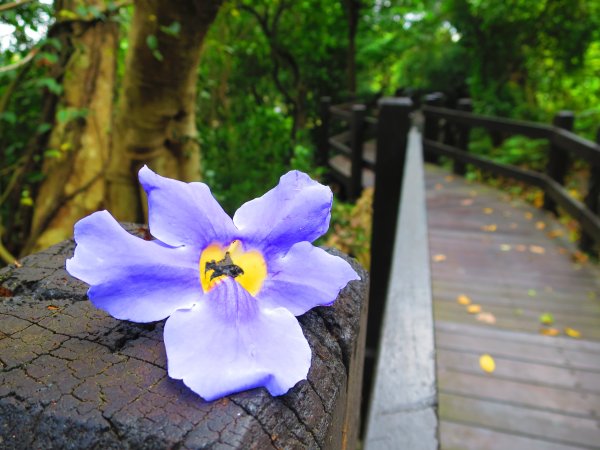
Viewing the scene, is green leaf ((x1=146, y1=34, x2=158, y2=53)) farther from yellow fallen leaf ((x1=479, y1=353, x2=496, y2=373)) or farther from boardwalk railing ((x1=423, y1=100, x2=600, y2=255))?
boardwalk railing ((x1=423, y1=100, x2=600, y2=255))

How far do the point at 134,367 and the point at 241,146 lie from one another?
485 cm

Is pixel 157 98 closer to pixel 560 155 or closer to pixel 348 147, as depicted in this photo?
pixel 560 155

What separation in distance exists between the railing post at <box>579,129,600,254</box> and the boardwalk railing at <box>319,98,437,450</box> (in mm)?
2367

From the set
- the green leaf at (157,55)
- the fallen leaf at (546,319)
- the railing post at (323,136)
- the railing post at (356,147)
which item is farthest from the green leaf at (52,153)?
the railing post at (323,136)

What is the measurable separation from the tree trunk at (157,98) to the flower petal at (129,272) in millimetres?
1958

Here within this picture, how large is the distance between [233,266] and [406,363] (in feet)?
3.93

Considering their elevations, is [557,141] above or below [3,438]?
below

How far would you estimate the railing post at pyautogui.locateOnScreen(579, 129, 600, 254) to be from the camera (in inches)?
207

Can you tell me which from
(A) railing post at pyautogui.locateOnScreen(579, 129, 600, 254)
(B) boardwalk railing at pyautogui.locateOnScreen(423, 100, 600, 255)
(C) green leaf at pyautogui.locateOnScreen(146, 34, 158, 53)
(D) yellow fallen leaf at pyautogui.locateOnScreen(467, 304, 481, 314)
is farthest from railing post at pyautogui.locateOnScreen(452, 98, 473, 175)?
(C) green leaf at pyautogui.locateOnScreen(146, 34, 158, 53)

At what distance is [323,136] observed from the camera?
917 centimetres

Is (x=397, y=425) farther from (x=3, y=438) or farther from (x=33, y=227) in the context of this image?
(x=33, y=227)

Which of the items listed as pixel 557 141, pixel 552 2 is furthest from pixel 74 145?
pixel 552 2

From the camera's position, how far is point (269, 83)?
29.3 feet

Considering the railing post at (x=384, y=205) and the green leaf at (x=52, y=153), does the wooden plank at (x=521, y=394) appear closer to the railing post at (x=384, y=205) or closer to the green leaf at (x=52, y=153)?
the railing post at (x=384, y=205)
